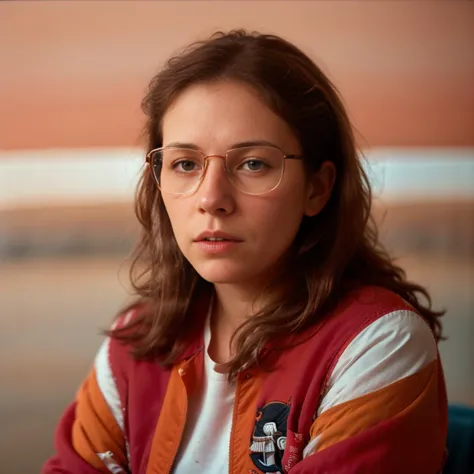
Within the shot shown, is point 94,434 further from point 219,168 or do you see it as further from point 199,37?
point 199,37

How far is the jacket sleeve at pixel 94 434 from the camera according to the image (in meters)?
1.13

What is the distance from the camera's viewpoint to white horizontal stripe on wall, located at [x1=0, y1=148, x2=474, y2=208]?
1.53 meters

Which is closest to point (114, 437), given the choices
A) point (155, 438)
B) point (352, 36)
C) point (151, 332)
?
point (155, 438)

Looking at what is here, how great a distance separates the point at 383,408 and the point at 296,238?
358 mm

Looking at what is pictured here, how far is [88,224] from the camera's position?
156 centimetres

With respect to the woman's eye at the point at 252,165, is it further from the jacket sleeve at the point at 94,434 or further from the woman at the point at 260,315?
the jacket sleeve at the point at 94,434

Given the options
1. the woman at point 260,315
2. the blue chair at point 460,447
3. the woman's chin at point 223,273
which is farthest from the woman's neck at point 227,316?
the blue chair at point 460,447

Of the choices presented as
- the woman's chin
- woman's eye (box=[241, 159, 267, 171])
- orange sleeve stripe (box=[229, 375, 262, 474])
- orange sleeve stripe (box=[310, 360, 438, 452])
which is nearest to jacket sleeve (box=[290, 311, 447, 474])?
orange sleeve stripe (box=[310, 360, 438, 452])

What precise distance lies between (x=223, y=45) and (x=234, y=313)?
488 mm

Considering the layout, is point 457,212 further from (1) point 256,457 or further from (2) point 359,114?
(1) point 256,457

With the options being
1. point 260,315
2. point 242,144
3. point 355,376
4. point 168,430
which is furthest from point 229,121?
point 168,430

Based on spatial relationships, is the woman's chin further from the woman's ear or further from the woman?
the woman's ear

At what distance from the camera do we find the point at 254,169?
39.8 inches

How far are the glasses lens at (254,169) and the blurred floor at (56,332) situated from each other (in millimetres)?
668
